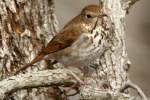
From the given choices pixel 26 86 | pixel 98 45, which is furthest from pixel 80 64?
pixel 26 86

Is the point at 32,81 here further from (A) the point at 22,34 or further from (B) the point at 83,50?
(A) the point at 22,34

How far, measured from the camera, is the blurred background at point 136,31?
30.4 ft

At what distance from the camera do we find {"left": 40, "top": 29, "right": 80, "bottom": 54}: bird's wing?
20.4 ft

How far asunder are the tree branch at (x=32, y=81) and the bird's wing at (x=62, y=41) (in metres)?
0.41

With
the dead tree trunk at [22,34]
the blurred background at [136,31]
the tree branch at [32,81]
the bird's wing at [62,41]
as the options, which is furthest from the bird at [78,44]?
the blurred background at [136,31]

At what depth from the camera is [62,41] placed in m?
6.24

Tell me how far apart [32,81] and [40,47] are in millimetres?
873

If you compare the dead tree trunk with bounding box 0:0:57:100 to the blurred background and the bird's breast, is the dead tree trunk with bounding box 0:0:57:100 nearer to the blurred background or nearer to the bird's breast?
the bird's breast

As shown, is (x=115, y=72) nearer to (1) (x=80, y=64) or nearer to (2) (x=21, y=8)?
(1) (x=80, y=64)

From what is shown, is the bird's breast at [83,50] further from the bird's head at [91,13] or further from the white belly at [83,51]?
the bird's head at [91,13]

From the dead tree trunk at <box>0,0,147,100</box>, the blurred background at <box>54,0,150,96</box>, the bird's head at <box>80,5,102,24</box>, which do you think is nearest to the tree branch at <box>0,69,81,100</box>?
the dead tree trunk at <box>0,0,147,100</box>

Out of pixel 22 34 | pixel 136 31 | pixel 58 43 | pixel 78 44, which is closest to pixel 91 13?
pixel 78 44

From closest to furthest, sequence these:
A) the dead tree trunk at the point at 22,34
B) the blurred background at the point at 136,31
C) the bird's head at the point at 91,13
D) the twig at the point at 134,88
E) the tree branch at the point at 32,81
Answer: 1. the twig at the point at 134,88
2. the tree branch at the point at 32,81
3. the bird's head at the point at 91,13
4. the dead tree trunk at the point at 22,34
5. the blurred background at the point at 136,31

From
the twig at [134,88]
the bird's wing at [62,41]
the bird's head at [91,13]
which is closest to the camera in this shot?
the twig at [134,88]
